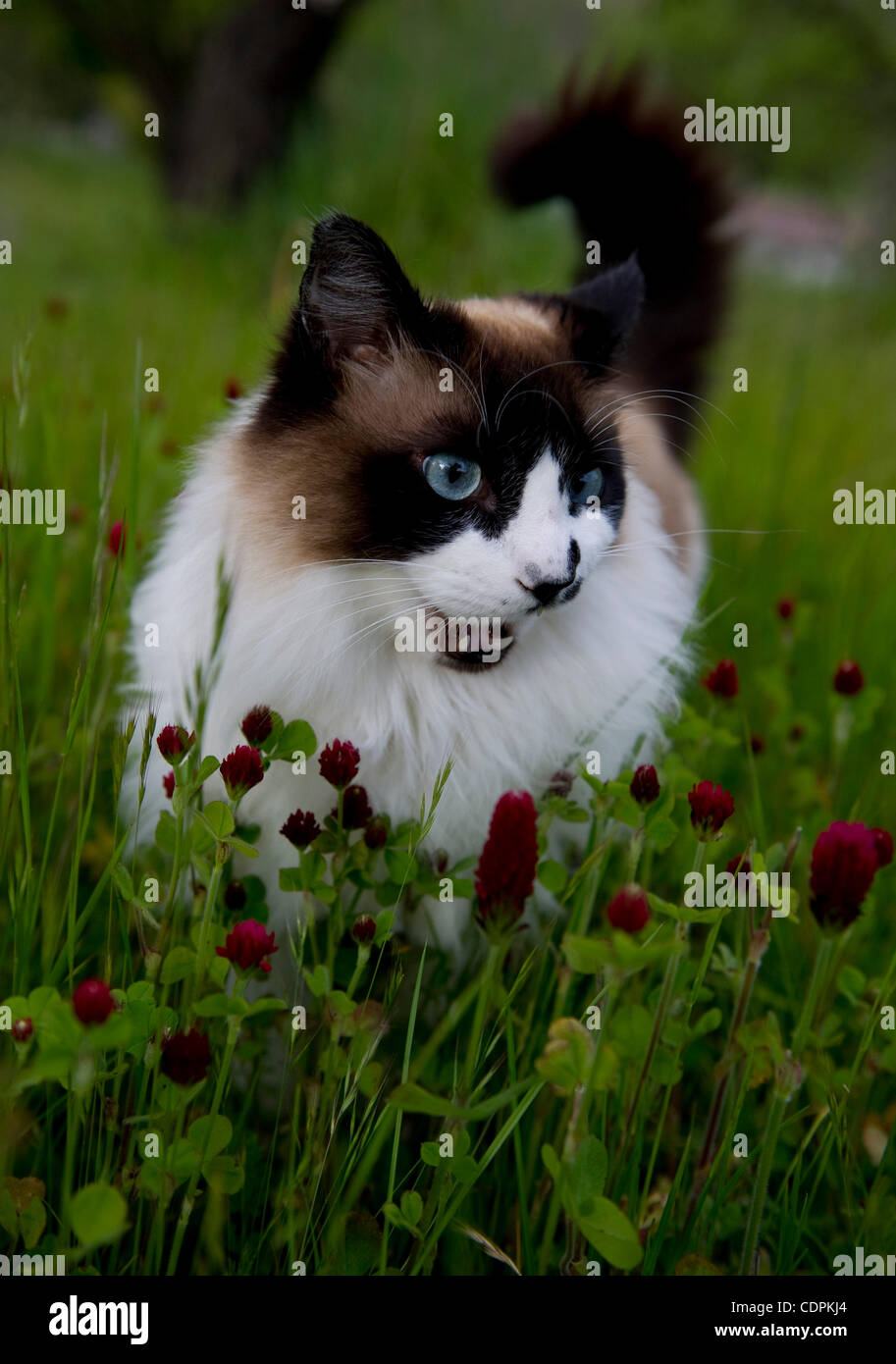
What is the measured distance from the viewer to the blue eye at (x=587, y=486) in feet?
5.41

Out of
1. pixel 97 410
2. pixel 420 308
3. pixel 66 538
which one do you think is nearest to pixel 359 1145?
pixel 420 308

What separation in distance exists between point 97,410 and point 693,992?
3033mm

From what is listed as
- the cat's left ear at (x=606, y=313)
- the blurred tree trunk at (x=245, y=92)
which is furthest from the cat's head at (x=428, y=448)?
the blurred tree trunk at (x=245, y=92)

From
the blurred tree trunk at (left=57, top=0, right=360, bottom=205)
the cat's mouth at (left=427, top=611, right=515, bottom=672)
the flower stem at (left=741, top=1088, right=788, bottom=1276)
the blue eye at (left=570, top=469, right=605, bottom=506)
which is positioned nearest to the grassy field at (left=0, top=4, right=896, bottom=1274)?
the flower stem at (left=741, top=1088, right=788, bottom=1276)

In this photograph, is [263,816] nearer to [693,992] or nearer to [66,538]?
[693,992]

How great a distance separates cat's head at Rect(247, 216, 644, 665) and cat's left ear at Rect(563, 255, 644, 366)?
0.12 metres

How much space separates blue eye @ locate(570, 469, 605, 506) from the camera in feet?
5.41

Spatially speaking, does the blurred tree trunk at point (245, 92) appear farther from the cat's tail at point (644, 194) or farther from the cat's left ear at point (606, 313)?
the cat's left ear at point (606, 313)

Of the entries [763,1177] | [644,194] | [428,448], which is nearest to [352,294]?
[428,448]

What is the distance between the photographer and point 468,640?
1.54m

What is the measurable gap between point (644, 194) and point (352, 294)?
1.84 meters

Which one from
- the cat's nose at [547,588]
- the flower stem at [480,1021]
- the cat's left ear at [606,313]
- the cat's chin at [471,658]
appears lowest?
the flower stem at [480,1021]

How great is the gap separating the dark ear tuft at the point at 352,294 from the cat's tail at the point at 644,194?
133cm

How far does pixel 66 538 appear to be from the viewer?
260 centimetres
